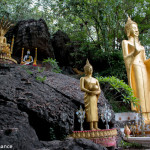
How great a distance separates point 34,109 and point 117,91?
616 centimetres

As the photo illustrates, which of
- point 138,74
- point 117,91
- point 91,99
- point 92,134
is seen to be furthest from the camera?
point 117,91

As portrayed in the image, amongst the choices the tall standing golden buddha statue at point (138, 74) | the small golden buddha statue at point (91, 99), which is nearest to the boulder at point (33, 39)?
the tall standing golden buddha statue at point (138, 74)

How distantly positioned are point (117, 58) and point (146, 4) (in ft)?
12.7

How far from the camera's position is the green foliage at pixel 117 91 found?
679 cm

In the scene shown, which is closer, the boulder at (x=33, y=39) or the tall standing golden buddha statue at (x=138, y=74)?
the tall standing golden buddha statue at (x=138, y=74)

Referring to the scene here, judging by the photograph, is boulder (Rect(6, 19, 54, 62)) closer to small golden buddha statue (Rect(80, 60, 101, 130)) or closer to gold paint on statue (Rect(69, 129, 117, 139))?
small golden buddha statue (Rect(80, 60, 101, 130))

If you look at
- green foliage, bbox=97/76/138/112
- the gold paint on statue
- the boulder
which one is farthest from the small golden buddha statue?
the boulder

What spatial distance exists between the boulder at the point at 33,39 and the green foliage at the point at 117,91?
5440 mm

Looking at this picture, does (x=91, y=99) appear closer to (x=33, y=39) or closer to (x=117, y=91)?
(x=117, y=91)

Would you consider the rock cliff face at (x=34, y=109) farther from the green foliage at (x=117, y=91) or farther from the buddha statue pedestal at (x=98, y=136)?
the green foliage at (x=117, y=91)

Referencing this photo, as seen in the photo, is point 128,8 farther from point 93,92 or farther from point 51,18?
point 93,92

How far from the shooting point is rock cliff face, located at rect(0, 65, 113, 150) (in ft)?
9.68

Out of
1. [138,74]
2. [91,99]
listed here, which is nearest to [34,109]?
[91,99]

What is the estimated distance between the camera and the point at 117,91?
30.3 ft
